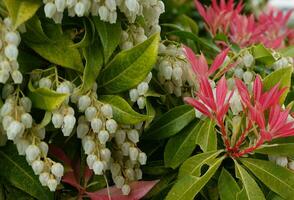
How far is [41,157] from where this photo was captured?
0.83m

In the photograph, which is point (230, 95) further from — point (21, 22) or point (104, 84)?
point (21, 22)

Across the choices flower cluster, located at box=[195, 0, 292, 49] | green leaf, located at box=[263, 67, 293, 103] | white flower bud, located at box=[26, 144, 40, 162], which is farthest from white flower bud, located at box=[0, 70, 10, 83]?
flower cluster, located at box=[195, 0, 292, 49]

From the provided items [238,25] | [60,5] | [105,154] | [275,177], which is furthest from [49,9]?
[238,25]

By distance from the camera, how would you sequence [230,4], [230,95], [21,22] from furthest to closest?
[230,4]
[230,95]
[21,22]

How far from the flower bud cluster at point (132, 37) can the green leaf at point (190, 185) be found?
0.73 feet

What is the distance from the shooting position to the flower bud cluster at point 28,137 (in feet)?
2.58

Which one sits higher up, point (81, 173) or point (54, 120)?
point (54, 120)

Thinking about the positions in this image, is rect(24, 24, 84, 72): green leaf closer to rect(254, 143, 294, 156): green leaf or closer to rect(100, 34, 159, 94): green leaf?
rect(100, 34, 159, 94): green leaf

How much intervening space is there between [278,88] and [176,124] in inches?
7.1

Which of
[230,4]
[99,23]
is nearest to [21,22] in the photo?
[99,23]

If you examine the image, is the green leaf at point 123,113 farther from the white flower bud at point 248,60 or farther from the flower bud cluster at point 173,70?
the white flower bud at point 248,60

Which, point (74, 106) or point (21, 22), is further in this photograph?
point (74, 106)

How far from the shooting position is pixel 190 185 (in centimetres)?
88

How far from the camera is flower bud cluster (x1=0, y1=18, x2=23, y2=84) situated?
0.77m
